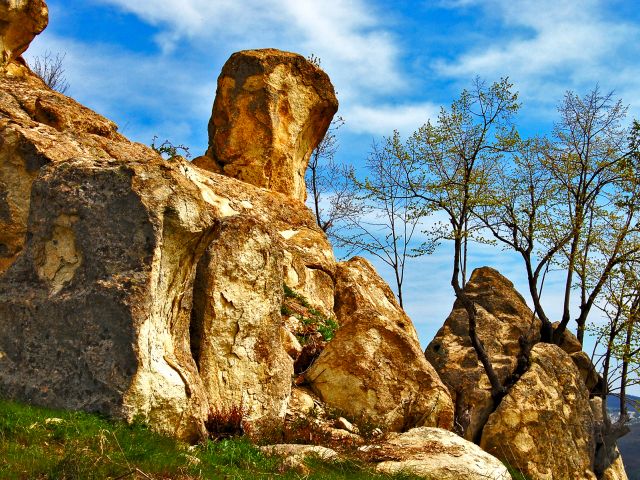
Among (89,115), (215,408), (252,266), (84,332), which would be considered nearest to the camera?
(84,332)

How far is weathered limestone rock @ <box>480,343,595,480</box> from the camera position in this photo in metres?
22.0

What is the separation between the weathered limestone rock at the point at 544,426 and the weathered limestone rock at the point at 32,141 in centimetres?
1329

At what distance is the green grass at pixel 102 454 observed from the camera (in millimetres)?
8195

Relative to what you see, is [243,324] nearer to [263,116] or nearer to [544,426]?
[544,426]

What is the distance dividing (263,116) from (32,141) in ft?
44.2

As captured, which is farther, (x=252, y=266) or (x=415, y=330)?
(x=415, y=330)

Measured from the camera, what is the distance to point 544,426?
22.4m

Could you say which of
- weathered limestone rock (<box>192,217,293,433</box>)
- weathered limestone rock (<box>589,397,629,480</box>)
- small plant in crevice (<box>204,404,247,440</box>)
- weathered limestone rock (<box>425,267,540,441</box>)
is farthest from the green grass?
weathered limestone rock (<box>589,397,629,480</box>)

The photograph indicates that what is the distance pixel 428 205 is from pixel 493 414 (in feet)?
31.6

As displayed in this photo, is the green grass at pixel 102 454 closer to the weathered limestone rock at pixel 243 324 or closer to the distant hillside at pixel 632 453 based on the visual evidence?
the weathered limestone rock at pixel 243 324

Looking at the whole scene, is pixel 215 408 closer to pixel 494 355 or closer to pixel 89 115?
pixel 89 115

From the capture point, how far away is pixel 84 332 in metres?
10.8

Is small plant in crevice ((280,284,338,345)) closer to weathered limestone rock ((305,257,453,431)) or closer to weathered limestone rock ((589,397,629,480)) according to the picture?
weathered limestone rock ((305,257,453,431))

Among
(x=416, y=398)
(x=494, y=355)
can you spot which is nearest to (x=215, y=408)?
(x=416, y=398)
